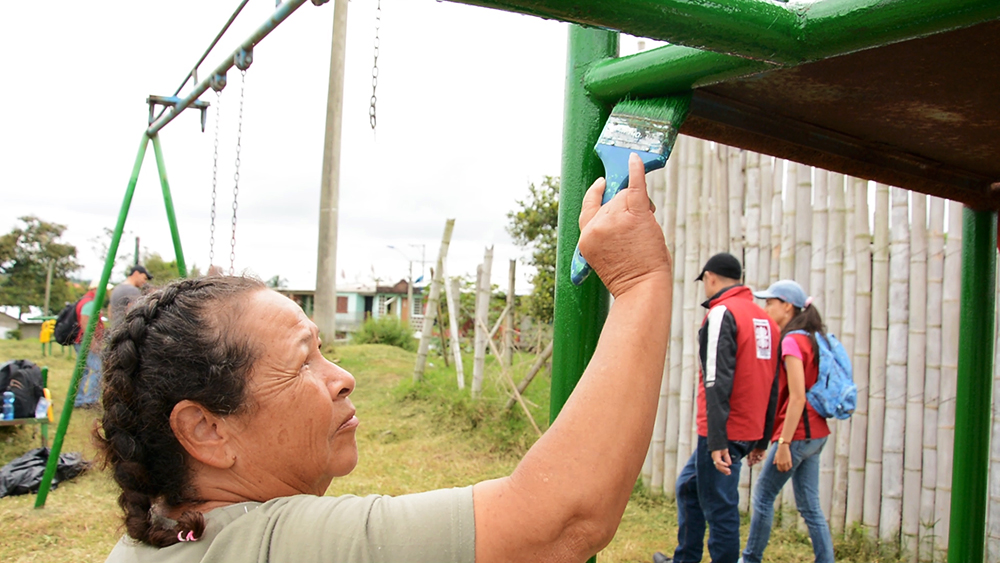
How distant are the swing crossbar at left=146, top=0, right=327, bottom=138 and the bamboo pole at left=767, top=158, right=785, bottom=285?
3322mm

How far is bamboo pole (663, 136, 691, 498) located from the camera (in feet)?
16.9

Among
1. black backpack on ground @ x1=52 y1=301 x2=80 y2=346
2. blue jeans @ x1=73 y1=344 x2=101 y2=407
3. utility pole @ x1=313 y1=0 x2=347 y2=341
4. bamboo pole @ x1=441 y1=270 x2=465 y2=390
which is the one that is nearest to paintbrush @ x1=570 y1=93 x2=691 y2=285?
blue jeans @ x1=73 y1=344 x2=101 y2=407

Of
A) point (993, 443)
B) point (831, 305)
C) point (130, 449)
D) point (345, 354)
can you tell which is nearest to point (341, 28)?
point (345, 354)

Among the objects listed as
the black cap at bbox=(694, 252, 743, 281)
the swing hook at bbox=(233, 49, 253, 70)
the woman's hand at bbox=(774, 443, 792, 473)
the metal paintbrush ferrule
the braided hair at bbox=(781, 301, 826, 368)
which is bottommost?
the woman's hand at bbox=(774, 443, 792, 473)

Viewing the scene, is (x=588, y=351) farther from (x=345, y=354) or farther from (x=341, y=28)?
(x=345, y=354)

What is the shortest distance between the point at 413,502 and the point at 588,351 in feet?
1.37

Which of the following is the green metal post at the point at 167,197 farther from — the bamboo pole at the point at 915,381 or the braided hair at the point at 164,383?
the bamboo pole at the point at 915,381

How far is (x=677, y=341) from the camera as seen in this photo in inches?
203

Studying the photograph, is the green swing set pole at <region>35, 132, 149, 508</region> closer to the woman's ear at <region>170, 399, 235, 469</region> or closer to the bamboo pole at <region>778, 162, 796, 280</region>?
the woman's ear at <region>170, 399, 235, 469</region>

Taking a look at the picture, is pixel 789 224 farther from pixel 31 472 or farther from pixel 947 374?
pixel 31 472

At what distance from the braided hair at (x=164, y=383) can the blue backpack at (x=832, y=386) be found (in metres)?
3.51

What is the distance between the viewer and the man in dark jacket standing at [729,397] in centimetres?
363

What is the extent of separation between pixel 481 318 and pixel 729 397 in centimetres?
435

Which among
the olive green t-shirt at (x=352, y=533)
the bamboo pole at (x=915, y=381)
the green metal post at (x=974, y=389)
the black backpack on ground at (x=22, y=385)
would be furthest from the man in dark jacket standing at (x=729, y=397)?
the black backpack on ground at (x=22, y=385)
